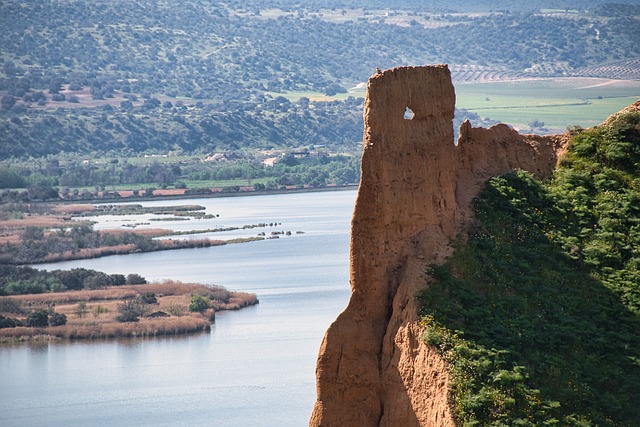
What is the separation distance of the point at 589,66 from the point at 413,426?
502 ft

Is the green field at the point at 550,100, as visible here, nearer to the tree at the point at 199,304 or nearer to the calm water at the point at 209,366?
the calm water at the point at 209,366

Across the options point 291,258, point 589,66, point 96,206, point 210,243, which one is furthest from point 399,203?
point 589,66

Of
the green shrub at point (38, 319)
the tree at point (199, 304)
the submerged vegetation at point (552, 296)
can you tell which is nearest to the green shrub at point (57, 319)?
the green shrub at point (38, 319)

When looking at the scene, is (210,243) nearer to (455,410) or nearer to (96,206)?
(96,206)

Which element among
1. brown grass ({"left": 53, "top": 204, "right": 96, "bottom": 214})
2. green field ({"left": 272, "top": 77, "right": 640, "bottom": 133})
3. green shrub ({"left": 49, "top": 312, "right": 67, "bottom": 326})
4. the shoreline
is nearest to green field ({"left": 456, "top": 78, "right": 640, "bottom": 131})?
green field ({"left": 272, "top": 77, "right": 640, "bottom": 133})

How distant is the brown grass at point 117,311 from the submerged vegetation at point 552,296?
38.6m

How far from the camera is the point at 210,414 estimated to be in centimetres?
4597

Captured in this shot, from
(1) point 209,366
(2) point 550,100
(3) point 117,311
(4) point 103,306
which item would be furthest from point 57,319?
(2) point 550,100

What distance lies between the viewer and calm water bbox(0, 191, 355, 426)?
47.1 m

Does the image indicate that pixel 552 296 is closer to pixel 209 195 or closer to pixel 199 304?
pixel 199 304

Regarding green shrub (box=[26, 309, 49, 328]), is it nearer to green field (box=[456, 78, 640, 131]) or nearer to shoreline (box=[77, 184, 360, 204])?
green field (box=[456, 78, 640, 131])

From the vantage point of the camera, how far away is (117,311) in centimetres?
6781

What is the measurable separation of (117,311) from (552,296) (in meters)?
45.5

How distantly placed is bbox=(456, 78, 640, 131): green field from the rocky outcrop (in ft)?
247
